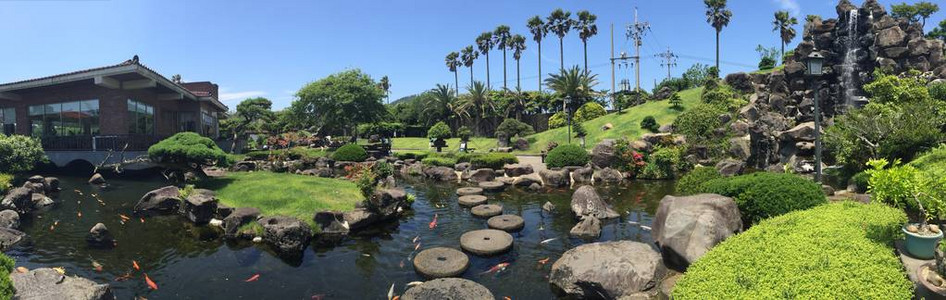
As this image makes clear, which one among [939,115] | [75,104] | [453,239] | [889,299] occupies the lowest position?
[453,239]

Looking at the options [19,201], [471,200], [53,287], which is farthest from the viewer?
[471,200]

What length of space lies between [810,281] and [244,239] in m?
14.3

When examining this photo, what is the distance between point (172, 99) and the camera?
111 ft

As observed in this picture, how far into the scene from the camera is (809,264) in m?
6.16

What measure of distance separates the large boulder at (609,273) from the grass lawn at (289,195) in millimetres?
8511

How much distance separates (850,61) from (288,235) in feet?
144

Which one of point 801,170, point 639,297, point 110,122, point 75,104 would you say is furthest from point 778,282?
point 75,104

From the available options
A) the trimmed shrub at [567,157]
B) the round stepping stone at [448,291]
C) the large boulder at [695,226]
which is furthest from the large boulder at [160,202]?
the trimmed shrub at [567,157]

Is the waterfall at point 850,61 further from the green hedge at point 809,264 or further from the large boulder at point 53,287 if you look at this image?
the large boulder at point 53,287

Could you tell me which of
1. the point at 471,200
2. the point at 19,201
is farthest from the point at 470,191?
the point at 19,201

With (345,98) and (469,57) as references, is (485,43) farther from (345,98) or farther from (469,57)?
(345,98)

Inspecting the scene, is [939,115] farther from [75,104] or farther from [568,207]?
[75,104]

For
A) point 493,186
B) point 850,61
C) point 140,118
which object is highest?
point 850,61

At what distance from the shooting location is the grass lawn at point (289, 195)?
1577 cm
